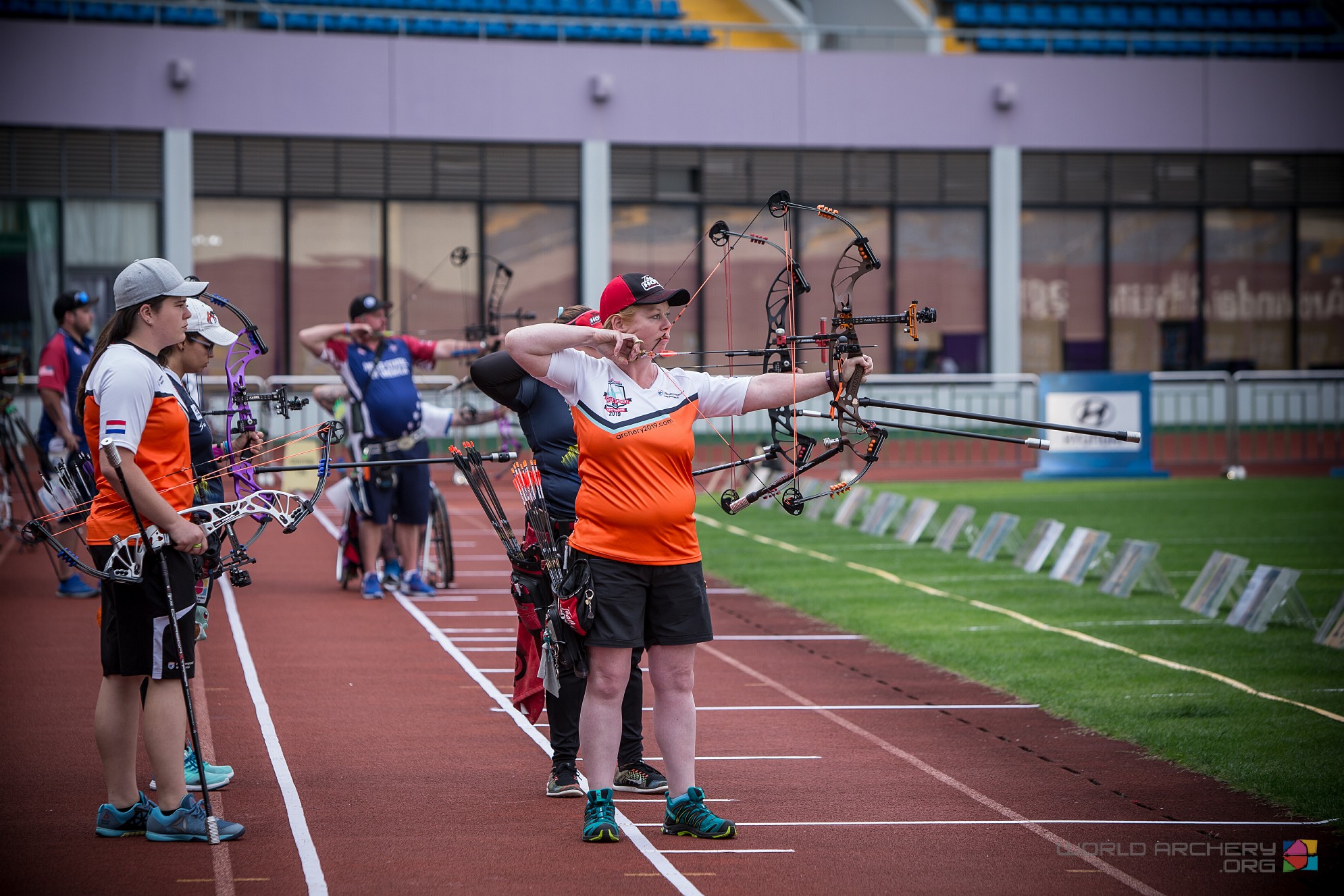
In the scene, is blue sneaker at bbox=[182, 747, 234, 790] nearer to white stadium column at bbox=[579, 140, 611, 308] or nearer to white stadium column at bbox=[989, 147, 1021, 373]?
white stadium column at bbox=[579, 140, 611, 308]

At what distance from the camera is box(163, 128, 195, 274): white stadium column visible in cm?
2656

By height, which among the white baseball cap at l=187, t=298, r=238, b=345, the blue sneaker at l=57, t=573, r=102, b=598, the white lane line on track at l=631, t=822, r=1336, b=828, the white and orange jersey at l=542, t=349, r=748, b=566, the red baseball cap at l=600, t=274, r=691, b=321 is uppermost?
the red baseball cap at l=600, t=274, r=691, b=321

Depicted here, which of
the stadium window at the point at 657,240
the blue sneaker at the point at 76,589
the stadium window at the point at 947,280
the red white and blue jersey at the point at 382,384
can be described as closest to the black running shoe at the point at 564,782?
the red white and blue jersey at the point at 382,384

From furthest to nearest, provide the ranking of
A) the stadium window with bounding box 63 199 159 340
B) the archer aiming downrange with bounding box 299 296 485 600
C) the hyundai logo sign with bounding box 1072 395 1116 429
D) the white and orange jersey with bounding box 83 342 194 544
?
the stadium window with bounding box 63 199 159 340 → the hyundai logo sign with bounding box 1072 395 1116 429 → the archer aiming downrange with bounding box 299 296 485 600 → the white and orange jersey with bounding box 83 342 194 544

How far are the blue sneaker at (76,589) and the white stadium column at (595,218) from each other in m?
16.9

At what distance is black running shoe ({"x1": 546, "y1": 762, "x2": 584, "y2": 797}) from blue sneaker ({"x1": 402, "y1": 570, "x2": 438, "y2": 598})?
5645mm

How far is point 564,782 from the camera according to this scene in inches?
249

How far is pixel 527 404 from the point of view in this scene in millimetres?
6590

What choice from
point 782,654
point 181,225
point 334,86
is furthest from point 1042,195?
point 782,654

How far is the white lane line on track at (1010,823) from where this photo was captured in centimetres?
591

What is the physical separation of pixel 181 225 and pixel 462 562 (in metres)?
15.2

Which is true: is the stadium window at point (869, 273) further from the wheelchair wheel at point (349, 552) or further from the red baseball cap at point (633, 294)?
the red baseball cap at point (633, 294)

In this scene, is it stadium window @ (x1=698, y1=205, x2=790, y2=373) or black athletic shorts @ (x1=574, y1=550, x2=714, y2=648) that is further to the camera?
stadium window @ (x1=698, y1=205, x2=790, y2=373)

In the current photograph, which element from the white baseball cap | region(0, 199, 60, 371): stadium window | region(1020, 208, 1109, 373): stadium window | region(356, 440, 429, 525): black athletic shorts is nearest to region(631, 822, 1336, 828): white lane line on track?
the white baseball cap
